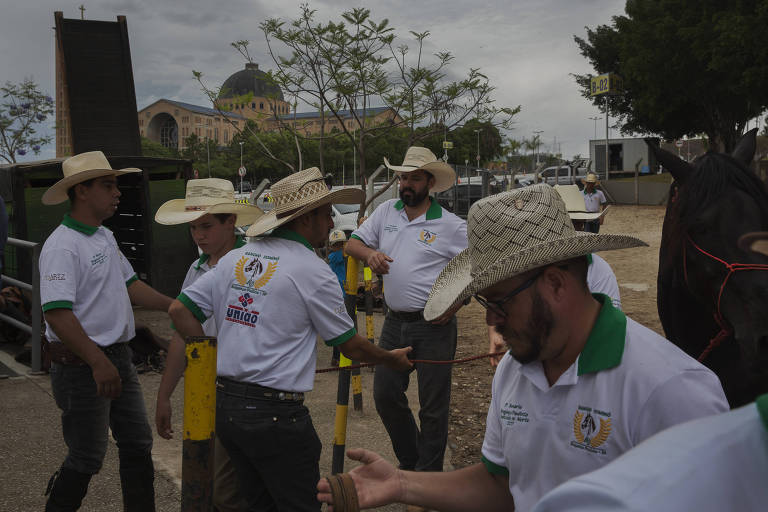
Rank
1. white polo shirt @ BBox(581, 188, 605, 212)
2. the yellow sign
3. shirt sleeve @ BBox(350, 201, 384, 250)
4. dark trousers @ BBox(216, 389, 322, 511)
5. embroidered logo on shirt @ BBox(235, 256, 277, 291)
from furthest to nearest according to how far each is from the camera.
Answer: the yellow sign < white polo shirt @ BBox(581, 188, 605, 212) < shirt sleeve @ BBox(350, 201, 384, 250) < embroidered logo on shirt @ BBox(235, 256, 277, 291) < dark trousers @ BBox(216, 389, 322, 511)

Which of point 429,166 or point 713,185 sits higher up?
point 429,166

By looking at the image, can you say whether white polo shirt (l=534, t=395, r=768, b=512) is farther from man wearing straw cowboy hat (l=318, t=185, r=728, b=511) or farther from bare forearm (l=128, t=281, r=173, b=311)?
bare forearm (l=128, t=281, r=173, b=311)

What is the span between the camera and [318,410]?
662cm

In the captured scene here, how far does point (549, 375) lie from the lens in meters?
1.90

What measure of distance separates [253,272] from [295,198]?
46 cm

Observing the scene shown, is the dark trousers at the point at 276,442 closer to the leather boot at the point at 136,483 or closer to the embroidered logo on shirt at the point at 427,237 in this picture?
the leather boot at the point at 136,483

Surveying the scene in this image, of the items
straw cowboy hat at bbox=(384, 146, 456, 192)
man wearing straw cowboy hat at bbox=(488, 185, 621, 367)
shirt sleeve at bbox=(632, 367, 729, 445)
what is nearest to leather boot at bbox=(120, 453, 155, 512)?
man wearing straw cowboy hat at bbox=(488, 185, 621, 367)

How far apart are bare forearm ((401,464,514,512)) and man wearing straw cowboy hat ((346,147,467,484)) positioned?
2576 mm

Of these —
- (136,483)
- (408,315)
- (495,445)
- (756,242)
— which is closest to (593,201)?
(408,315)

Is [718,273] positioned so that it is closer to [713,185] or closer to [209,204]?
[713,185]

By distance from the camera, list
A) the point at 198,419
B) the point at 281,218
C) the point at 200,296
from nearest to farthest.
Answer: the point at 198,419 < the point at 200,296 < the point at 281,218

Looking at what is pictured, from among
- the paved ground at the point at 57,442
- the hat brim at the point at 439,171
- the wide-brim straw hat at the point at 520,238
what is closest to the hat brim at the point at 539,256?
the wide-brim straw hat at the point at 520,238

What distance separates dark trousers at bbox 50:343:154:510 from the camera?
3.58m

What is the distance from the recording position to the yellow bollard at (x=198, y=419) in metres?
2.14
